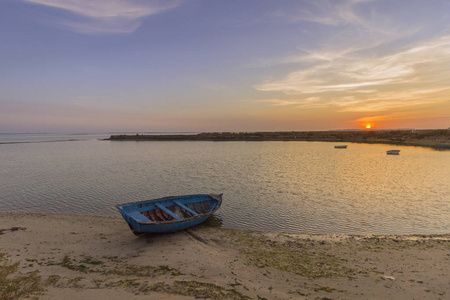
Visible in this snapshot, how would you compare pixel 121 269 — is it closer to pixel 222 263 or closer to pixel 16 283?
pixel 16 283

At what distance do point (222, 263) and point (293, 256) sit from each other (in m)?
3.21

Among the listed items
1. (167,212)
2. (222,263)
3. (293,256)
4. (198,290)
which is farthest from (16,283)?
(293,256)

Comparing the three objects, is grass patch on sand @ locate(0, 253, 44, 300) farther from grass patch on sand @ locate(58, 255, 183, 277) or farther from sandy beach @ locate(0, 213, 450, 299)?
grass patch on sand @ locate(58, 255, 183, 277)

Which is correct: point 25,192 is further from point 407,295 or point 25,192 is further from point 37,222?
point 407,295

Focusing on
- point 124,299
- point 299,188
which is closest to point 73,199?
point 124,299

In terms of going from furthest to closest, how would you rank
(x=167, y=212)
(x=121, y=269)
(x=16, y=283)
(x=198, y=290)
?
(x=167, y=212) → (x=121, y=269) → (x=16, y=283) → (x=198, y=290)

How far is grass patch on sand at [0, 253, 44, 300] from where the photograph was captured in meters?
7.42

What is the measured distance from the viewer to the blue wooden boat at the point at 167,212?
41.2ft

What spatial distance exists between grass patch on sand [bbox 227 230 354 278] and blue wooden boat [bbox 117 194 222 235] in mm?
2959

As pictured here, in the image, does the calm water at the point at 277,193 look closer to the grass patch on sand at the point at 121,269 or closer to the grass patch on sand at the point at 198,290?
the grass patch on sand at the point at 121,269

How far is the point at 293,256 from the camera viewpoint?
10.7 metres

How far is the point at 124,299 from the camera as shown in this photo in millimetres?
7184

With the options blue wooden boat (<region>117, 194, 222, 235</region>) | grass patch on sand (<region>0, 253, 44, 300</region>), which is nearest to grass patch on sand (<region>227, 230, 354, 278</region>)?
blue wooden boat (<region>117, 194, 222, 235</region>)

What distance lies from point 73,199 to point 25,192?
6.43 meters
